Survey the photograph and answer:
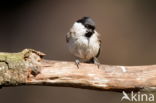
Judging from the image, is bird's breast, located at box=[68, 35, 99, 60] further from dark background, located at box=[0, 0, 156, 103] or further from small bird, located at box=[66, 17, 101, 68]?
dark background, located at box=[0, 0, 156, 103]

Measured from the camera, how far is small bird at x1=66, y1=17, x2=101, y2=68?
3.97 meters

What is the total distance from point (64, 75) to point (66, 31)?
2097mm

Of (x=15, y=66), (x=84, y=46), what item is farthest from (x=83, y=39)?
(x=15, y=66)

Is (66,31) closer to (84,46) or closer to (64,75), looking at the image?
(84,46)

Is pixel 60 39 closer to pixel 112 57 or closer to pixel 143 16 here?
pixel 112 57

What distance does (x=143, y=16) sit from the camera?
225 inches

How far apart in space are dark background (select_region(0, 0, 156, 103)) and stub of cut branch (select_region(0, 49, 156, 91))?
1.81m

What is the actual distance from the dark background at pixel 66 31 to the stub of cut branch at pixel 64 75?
1811mm

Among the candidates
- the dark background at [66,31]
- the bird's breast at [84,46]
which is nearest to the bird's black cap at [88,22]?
the bird's breast at [84,46]

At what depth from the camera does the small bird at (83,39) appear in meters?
3.97

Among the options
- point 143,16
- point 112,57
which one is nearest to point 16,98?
point 112,57

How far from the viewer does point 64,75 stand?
3.22 meters

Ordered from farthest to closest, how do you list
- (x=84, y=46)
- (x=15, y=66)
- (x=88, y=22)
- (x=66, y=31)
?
(x=66, y=31) → (x=84, y=46) → (x=88, y=22) → (x=15, y=66)

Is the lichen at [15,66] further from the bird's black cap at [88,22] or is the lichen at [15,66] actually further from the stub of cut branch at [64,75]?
the bird's black cap at [88,22]
